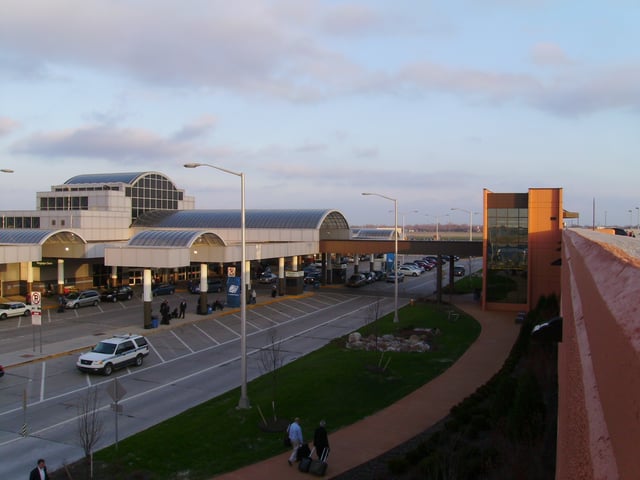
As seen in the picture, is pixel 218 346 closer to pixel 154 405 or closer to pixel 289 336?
pixel 289 336

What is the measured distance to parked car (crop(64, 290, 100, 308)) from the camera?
1572 inches

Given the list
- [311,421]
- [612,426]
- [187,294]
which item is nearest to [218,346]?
[311,421]

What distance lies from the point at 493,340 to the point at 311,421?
639 inches

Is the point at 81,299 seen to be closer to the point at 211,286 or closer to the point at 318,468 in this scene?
the point at 211,286

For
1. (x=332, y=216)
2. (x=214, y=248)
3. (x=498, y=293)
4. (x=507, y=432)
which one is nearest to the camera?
(x=507, y=432)

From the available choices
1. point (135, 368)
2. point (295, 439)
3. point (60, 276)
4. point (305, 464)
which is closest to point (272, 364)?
point (135, 368)

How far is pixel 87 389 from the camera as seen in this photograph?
20781 millimetres

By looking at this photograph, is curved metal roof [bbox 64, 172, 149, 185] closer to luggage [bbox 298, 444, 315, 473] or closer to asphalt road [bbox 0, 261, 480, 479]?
asphalt road [bbox 0, 261, 480, 479]

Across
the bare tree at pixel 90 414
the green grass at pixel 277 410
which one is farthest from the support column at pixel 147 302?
the bare tree at pixel 90 414

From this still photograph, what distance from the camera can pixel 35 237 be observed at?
40406 mm

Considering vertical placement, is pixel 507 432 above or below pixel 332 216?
below

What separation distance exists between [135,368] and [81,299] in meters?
19.3

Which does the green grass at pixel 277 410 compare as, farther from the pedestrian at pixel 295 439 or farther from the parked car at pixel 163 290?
the parked car at pixel 163 290

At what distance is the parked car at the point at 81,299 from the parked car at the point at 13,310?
11.6 ft
